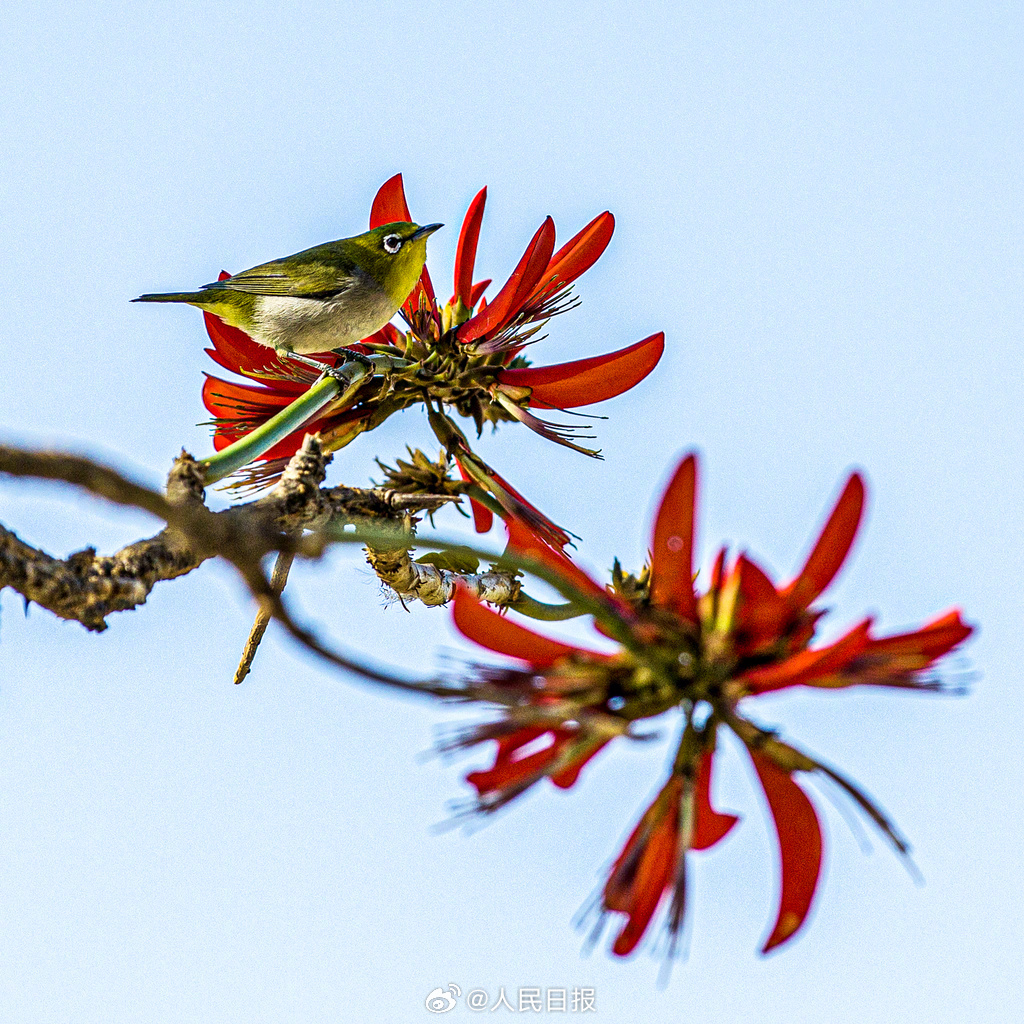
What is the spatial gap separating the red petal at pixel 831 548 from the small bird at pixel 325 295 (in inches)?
61.3

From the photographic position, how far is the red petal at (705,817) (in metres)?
1.13

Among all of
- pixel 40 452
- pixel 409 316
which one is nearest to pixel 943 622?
pixel 40 452

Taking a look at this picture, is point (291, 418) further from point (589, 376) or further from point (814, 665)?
point (814, 665)

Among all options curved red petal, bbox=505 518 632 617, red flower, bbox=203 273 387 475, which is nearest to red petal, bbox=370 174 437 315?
red flower, bbox=203 273 387 475

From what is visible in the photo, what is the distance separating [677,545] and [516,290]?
3.74 feet

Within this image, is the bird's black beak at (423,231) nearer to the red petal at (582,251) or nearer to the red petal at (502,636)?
the red petal at (582,251)

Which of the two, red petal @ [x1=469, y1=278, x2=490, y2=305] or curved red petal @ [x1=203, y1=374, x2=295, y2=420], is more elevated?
red petal @ [x1=469, y1=278, x2=490, y2=305]

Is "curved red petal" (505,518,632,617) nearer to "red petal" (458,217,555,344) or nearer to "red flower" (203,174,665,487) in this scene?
"red flower" (203,174,665,487)

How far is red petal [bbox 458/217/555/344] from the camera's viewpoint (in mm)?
2117

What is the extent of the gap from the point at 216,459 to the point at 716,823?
29.2 inches

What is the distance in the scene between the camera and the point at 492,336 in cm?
223

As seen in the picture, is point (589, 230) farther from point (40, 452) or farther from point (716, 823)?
point (40, 452)

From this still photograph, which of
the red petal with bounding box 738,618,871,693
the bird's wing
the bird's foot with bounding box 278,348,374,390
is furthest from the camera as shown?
the bird's wing

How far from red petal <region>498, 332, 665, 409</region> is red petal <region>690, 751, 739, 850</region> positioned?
1061 millimetres
